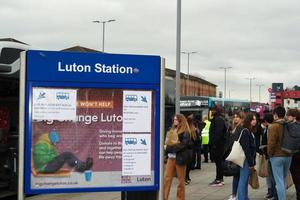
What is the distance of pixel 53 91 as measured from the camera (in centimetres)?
582

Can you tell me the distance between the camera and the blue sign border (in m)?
5.77

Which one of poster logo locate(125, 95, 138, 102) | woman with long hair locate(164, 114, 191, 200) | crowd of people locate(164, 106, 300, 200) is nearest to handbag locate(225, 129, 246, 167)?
crowd of people locate(164, 106, 300, 200)

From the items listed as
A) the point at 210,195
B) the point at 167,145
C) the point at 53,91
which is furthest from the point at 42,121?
the point at 210,195

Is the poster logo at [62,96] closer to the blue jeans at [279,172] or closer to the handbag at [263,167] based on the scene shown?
the blue jeans at [279,172]

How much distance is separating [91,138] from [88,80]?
1.90 ft

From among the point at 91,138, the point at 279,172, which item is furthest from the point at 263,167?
the point at 91,138

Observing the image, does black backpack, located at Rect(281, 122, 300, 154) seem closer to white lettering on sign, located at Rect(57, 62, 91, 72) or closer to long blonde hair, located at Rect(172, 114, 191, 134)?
long blonde hair, located at Rect(172, 114, 191, 134)

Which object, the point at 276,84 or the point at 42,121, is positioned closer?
the point at 42,121

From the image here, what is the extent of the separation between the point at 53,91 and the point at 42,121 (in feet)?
1.02

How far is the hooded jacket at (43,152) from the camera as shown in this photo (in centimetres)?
579

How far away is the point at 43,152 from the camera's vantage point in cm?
582

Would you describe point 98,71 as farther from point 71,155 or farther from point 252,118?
point 252,118

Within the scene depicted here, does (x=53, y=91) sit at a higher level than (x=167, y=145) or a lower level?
higher

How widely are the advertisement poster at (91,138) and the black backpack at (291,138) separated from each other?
391 centimetres
